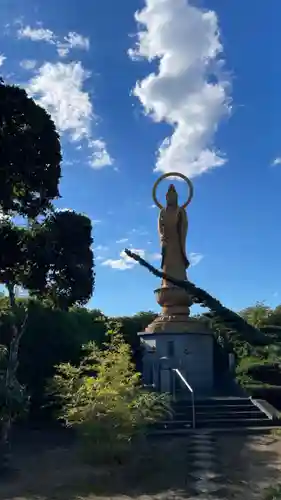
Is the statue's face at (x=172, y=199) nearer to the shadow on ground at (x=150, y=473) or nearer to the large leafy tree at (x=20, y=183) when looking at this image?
the large leafy tree at (x=20, y=183)

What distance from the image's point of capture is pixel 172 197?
17734mm

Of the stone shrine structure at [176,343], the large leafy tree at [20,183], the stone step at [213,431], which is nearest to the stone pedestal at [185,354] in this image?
the stone shrine structure at [176,343]

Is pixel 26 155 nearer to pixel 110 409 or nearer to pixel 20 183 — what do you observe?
pixel 20 183

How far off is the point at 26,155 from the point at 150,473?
16.7 ft

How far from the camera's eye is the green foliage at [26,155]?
8383 millimetres

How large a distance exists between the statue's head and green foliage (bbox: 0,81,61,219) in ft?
28.6

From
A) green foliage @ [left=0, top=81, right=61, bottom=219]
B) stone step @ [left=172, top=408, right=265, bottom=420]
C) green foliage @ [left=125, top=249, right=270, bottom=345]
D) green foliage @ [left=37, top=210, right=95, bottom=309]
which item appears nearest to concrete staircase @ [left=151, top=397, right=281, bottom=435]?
stone step @ [left=172, top=408, right=265, bottom=420]

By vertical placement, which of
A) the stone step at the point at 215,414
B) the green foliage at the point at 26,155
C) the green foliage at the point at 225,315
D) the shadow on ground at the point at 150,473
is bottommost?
the shadow on ground at the point at 150,473

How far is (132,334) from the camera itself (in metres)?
16.8

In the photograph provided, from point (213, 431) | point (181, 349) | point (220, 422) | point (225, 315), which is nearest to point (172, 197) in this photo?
point (181, 349)

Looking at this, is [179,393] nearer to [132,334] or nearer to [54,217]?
[132,334]

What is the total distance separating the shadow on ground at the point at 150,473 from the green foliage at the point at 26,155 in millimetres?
4037

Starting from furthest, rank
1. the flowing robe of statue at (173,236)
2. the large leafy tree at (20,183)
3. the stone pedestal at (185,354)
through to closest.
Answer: the flowing robe of statue at (173,236) → the stone pedestal at (185,354) → the large leafy tree at (20,183)

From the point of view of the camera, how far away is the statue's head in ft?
58.0
